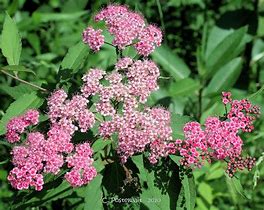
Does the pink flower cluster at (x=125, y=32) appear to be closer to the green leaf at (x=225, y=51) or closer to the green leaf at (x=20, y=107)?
the green leaf at (x=20, y=107)

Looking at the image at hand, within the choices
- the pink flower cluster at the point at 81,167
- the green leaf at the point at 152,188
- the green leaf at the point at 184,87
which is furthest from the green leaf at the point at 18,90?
the green leaf at the point at 184,87

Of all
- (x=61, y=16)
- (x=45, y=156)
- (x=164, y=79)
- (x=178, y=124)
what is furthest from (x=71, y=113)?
(x=61, y=16)

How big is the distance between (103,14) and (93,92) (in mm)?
426

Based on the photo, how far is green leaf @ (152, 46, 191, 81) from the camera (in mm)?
3832

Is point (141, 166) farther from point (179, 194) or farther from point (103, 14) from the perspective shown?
point (103, 14)

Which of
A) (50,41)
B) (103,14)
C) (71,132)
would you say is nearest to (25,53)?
(50,41)

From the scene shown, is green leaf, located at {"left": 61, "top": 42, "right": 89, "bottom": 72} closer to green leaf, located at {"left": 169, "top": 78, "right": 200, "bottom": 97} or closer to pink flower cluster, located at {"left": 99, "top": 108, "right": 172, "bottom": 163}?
pink flower cluster, located at {"left": 99, "top": 108, "right": 172, "bottom": 163}

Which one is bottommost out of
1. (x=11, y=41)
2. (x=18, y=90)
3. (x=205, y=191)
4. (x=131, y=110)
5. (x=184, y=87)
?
(x=205, y=191)

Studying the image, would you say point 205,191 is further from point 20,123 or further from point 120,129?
point 20,123

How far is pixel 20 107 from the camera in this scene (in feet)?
7.86

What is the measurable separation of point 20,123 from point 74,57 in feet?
1.56

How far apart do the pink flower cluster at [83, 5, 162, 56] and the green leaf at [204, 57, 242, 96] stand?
1.39 meters

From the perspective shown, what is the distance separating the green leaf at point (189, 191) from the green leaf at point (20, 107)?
764 millimetres

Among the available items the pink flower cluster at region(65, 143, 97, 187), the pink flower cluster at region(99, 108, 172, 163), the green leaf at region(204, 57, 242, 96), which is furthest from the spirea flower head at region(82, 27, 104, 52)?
the green leaf at region(204, 57, 242, 96)
